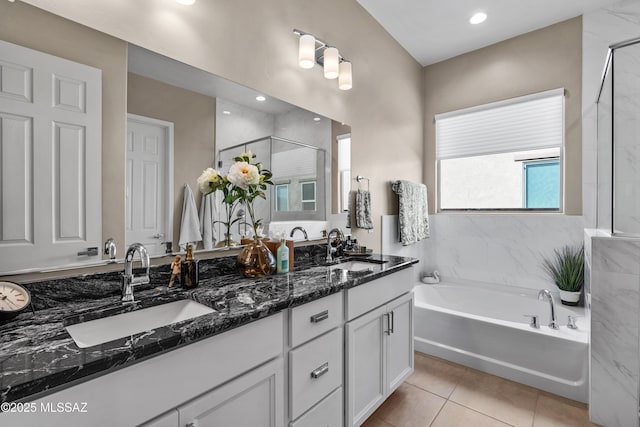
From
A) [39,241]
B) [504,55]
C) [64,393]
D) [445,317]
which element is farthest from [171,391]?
[504,55]

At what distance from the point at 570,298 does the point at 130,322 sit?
3069 mm

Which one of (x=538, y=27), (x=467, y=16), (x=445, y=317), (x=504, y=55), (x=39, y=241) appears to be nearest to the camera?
(x=39, y=241)

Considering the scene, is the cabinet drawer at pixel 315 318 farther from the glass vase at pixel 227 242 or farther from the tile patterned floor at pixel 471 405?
the tile patterned floor at pixel 471 405

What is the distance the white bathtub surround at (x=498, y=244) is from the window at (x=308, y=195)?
5.90 ft

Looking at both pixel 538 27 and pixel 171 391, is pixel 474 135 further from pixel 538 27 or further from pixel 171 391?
pixel 171 391

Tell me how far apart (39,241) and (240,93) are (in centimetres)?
105

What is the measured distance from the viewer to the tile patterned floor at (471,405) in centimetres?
175

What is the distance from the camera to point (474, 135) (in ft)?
10.4

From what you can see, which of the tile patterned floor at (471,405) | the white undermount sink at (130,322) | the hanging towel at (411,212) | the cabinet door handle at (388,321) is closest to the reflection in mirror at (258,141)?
the white undermount sink at (130,322)

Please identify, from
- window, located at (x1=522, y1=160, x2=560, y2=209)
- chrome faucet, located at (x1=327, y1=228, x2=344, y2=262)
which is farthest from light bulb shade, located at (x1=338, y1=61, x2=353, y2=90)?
window, located at (x1=522, y1=160, x2=560, y2=209)

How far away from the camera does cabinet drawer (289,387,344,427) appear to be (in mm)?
1198

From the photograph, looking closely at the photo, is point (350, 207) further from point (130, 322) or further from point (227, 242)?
point (130, 322)

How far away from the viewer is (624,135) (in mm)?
1953

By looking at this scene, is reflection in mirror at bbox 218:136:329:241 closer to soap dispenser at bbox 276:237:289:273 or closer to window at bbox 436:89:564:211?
soap dispenser at bbox 276:237:289:273
